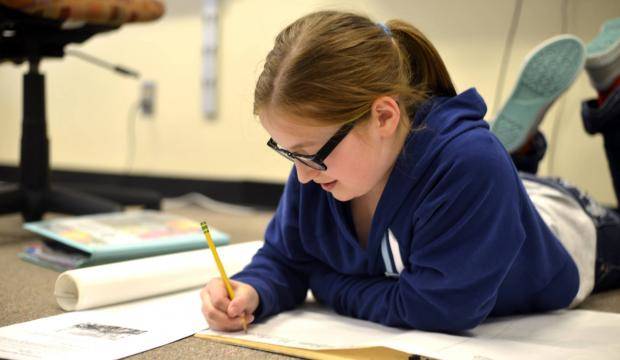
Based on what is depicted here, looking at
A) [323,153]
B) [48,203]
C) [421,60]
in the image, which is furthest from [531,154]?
[48,203]

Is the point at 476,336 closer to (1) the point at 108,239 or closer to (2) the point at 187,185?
(1) the point at 108,239

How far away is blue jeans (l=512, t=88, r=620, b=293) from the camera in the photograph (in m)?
1.15

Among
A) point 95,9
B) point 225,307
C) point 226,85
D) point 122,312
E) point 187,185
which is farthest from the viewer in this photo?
point 187,185

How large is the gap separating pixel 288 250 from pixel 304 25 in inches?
13.2

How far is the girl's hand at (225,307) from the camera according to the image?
0.87m

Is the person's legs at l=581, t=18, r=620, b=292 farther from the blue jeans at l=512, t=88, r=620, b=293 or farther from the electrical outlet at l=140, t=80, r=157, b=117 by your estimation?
the electrical outlet at l=140, t=80, r=157, b=117

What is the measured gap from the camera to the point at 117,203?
6.12ft

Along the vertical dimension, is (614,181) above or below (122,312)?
above

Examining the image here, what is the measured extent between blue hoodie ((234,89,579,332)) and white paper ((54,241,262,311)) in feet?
0.55

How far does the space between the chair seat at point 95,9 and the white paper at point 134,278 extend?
2.18ft

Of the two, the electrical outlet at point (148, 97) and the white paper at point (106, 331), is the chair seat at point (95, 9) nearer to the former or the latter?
the white paper at point (106, 331)

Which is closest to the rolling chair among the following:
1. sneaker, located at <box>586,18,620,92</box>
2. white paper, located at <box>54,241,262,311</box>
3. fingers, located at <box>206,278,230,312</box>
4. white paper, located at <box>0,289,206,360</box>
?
white paper, located at <box>54,241,262,311</box>

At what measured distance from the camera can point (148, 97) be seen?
2.63 m

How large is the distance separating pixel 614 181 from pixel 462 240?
0.78 meters
